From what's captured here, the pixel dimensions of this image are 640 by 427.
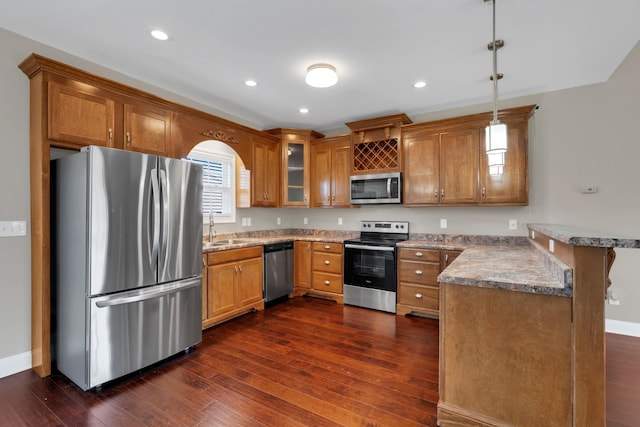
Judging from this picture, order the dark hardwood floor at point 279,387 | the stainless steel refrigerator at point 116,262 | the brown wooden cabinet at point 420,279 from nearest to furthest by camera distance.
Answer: the dark hardwood floor at point 279,387 → the stainless steel refrigerator at point 116,262 → the brown wooden cabinet at point 420,279

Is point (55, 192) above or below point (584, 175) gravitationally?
below

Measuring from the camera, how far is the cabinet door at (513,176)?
3285mm

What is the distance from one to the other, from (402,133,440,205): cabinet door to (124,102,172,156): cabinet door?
287 cm

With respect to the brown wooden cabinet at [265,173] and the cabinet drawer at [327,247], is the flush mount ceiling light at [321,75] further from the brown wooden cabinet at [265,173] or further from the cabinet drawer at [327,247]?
the cabinet drawer at [327,247]

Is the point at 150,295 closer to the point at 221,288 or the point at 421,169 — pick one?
the point at 221,288

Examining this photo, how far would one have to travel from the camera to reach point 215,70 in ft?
9.49

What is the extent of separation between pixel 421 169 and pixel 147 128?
3.17m

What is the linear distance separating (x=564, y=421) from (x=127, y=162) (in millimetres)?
3184

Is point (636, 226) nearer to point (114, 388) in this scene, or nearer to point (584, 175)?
point (584, 175)

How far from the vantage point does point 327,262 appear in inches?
168

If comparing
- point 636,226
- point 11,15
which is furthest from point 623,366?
point 11,15

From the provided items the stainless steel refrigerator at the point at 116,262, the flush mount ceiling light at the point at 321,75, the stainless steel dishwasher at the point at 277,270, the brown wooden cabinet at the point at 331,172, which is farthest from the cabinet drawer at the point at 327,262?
the flush mount ceiling light at the point at 321,75

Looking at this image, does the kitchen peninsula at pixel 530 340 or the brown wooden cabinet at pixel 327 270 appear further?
the brown wooden cabinet at pixel 327 270

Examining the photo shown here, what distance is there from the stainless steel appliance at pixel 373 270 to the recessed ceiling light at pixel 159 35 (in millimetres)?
2978
